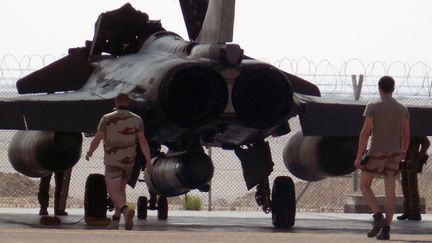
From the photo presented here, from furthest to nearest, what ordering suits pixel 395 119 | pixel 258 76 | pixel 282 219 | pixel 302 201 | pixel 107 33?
pixel 302 201 < pixel 107 33 < pixel 282 219 < pixel 258 76 < pixel 395 119

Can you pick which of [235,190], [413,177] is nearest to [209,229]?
[413,177]

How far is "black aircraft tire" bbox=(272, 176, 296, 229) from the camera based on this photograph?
19.9 metres

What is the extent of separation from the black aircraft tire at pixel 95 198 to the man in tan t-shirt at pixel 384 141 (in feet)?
18.4

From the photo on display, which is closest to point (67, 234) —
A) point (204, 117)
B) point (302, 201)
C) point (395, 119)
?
point (395, 119)

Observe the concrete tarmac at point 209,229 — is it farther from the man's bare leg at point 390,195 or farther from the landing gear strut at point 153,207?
the man's bare leg at point 390,195

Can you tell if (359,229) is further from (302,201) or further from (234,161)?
(234,161)

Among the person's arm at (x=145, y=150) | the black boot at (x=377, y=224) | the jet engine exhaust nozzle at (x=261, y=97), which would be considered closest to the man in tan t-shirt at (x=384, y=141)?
the black boot at (x=377, y=224)

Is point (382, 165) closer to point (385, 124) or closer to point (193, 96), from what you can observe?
point (385, 124)

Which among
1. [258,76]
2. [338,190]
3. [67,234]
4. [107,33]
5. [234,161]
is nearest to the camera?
A: [67,234]

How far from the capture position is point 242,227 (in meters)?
20.0

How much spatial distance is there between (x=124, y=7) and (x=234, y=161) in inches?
1334

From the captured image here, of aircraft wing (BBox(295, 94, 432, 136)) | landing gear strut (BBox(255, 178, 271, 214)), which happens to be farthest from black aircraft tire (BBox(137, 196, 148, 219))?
aircraft wing (BBox(295, 94, 432, 136))

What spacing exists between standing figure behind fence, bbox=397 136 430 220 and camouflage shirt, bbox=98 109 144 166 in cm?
703

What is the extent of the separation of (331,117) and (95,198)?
3646 mm
